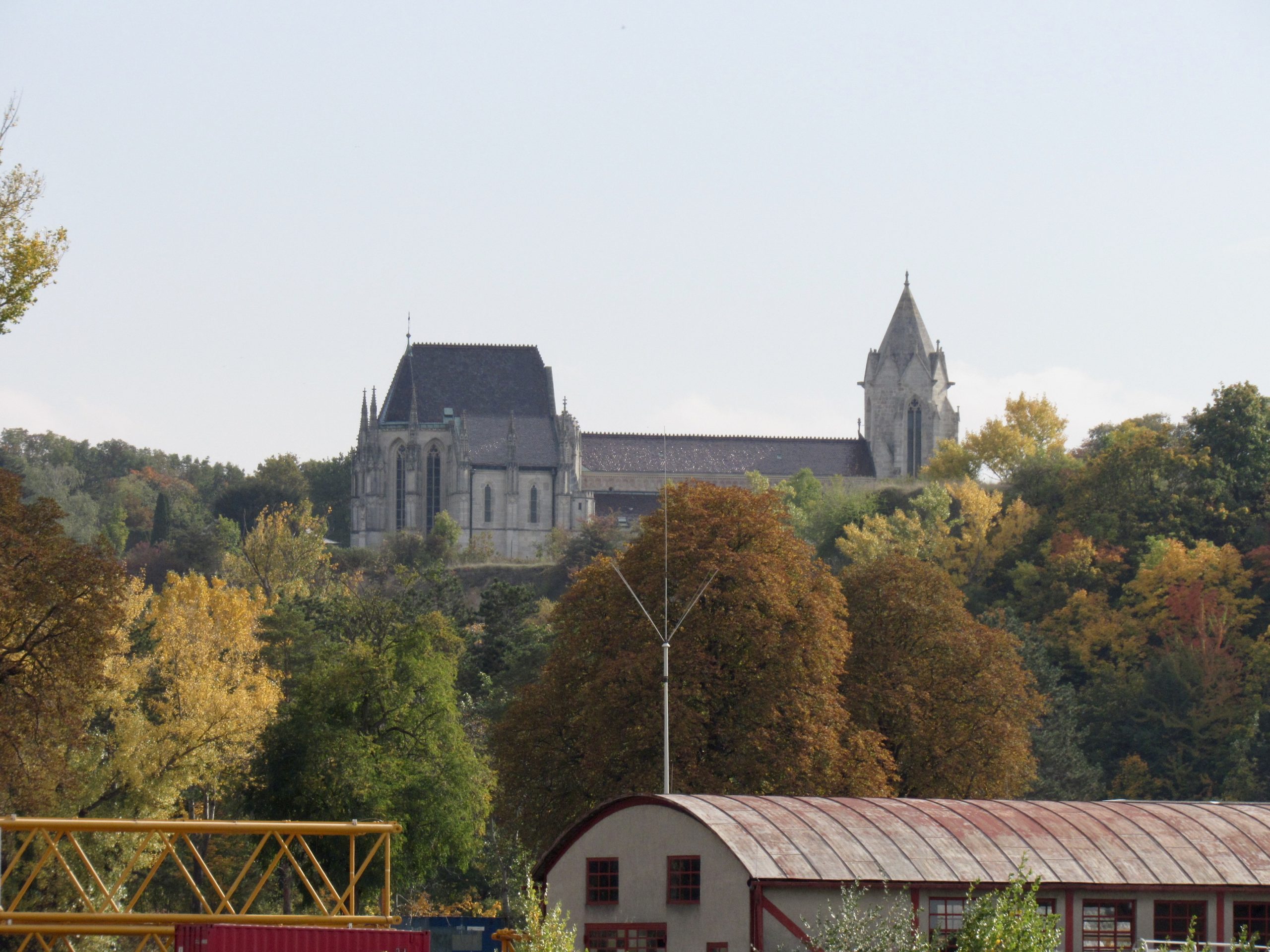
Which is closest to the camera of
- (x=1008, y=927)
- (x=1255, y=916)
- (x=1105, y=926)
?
(x=1008, y=927)

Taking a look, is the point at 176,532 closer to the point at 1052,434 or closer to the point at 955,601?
the point at 1052,434

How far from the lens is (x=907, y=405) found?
581ft

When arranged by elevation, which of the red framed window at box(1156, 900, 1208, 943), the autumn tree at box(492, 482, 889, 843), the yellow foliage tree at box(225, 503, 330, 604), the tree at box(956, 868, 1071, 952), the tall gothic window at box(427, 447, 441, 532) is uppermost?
the tall gothic window at box(427, 447, 441, 532)

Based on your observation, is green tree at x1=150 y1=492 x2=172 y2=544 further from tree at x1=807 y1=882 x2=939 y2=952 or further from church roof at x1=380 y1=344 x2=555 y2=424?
tree at x1=807 y1=882 x2=939 y2=952

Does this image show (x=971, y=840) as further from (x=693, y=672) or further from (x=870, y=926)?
(x=693, y=672)

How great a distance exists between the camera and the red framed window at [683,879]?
31906 mm

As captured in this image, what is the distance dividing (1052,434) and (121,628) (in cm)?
9987

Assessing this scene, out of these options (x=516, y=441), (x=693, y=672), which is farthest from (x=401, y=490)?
(x=693, y=672)

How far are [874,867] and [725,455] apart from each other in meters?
145

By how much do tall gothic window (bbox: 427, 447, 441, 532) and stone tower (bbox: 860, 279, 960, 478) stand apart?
3735 cm

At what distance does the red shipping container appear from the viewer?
25953 millimetres

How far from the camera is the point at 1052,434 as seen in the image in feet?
516

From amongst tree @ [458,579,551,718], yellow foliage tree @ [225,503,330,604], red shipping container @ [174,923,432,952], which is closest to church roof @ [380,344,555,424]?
yellow foliage tree @ [225,503,330,604]

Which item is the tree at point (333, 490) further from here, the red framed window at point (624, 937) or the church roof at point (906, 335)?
the red framed window at point (624, 937)
